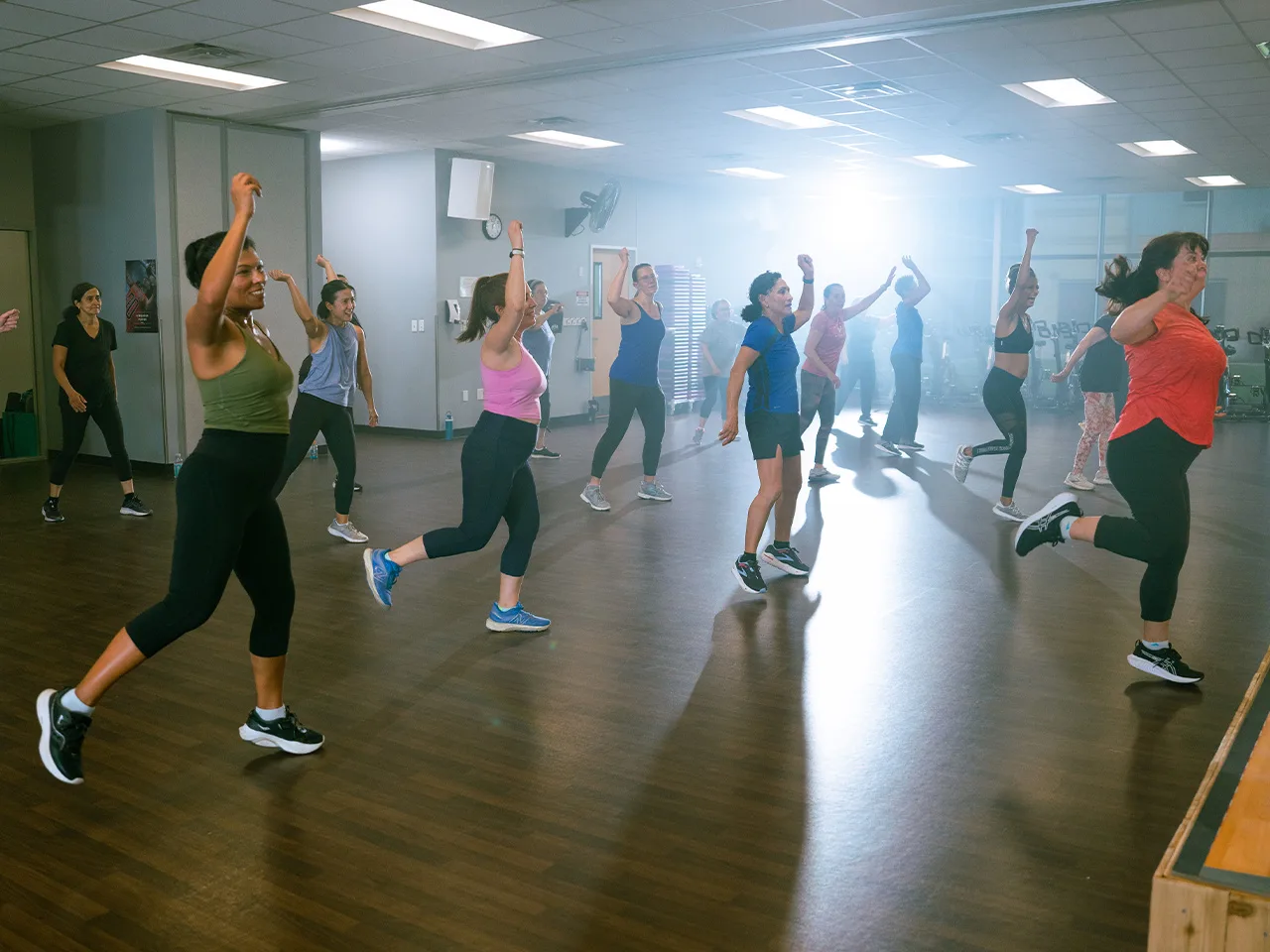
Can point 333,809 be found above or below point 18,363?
below

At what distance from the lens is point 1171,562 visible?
3.92m

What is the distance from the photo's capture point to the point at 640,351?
768 centimetres

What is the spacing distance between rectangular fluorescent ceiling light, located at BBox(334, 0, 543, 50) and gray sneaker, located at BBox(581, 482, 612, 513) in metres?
2.94

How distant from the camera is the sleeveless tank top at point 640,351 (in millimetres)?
7648

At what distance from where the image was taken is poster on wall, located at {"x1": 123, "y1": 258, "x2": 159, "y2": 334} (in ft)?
31.7

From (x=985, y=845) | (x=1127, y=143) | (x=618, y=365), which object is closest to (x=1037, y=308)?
(x=1127, y=143)

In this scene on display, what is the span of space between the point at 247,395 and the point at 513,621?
2.00 meters

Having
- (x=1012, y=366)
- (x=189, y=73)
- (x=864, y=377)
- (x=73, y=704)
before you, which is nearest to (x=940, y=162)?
(x=864, y=377)

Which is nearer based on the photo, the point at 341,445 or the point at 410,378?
the point at 341,445

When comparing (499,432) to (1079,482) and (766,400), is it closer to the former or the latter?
(766,400)

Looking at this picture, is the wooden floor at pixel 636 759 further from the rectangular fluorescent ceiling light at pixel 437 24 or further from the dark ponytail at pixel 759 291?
the rectangular fluorescent ceiling light at pixel 437 24

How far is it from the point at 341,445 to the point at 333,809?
12.1 ft

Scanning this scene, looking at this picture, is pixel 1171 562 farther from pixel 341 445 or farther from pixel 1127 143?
pixel 1127 143

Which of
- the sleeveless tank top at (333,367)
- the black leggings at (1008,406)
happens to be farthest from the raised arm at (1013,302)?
the sleeveless tank top at (333,367)
